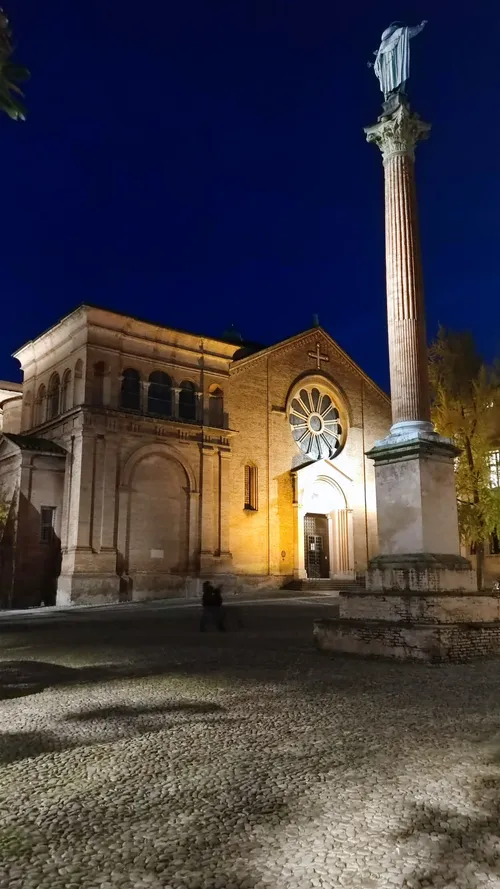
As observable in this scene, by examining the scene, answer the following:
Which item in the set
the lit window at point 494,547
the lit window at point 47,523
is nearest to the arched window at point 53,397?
the lit window at point 47,523

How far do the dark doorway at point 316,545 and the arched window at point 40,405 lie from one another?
13665 millimetres

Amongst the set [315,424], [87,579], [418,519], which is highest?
[315,424]

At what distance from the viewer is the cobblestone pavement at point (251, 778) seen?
3.21m

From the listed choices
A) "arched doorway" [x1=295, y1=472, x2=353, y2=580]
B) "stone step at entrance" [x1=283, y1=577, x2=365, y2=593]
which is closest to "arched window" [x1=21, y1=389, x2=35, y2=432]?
"arched doorway" [x1=295, y1=472, x2=353, y2=580]

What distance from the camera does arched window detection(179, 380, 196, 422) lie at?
98.6ft

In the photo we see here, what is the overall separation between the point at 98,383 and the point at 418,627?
2063 centimetres

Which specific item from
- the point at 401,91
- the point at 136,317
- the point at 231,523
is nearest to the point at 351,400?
the point at 231,523

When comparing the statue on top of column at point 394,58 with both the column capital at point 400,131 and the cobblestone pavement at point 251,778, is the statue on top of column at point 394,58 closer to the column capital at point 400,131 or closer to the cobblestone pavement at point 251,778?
the column capital at point 400,131

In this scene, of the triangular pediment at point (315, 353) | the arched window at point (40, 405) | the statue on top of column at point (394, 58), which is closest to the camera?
the statue on top of column at point (394, 58)

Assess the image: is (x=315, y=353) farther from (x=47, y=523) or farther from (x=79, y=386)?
(x=47, y=523)

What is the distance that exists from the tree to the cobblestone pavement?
15.3m

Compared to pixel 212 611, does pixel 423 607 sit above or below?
above

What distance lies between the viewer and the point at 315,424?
34625mm

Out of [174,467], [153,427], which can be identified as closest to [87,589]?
[174,467]
